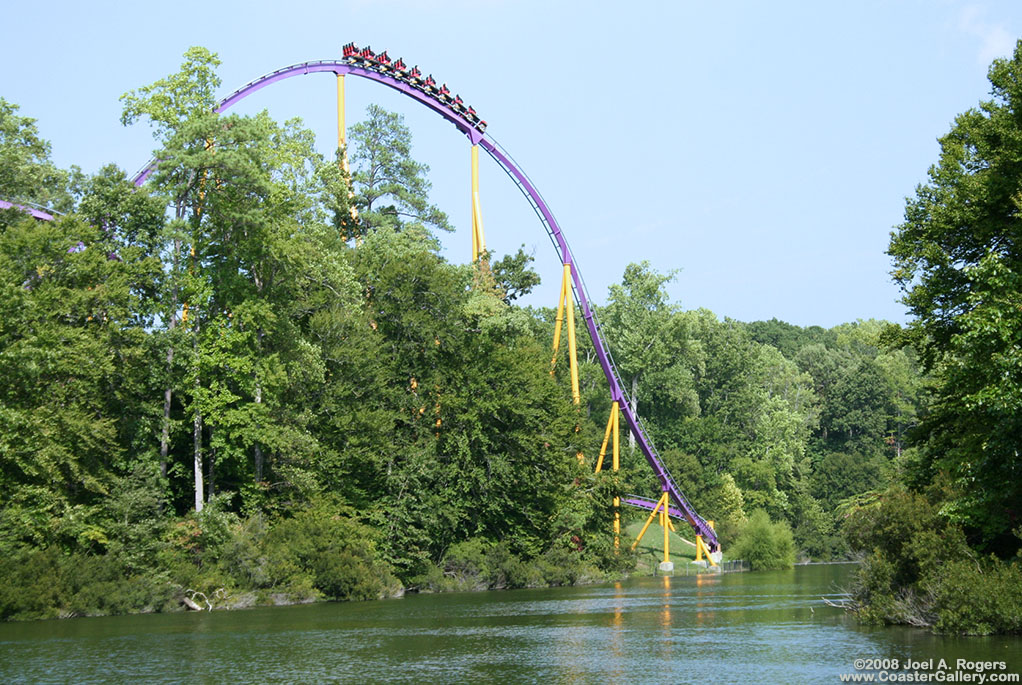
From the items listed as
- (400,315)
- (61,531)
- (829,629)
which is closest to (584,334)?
(400,315)

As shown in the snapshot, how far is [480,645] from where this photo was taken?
2181cm

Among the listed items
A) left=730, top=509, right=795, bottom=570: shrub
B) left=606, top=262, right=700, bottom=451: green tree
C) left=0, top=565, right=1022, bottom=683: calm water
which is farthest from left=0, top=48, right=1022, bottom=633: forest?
left=606, top=262, right=700, bottom=451: green tree

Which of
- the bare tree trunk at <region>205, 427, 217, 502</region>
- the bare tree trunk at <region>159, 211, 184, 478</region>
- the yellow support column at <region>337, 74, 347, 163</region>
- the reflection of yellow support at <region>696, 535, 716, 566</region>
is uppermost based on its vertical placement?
the yellow support column at <region>337, 74, 347, 163</region>

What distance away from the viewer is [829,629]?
2233 cm

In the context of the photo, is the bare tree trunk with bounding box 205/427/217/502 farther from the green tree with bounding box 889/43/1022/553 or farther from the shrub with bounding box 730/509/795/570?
the shrub with bounding box 730/509/795/570

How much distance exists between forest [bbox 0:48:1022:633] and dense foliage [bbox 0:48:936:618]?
0.37 feet

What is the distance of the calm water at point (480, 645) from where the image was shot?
56.4 feet

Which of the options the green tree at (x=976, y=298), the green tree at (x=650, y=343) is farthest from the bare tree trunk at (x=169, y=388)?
the green tree at (x=650, y=343)

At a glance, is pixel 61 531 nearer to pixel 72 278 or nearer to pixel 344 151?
pixel 72 278

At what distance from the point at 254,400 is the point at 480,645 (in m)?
17.6

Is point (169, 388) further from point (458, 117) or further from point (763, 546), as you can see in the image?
point (763, 546)

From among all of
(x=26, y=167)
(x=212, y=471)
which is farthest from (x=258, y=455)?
(x=26, y=167)

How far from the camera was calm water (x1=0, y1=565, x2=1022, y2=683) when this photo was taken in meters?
17.2

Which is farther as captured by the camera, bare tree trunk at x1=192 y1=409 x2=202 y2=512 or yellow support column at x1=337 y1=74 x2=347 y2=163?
yellow support column at x1=337 y1=74 x2=347 y2=163
